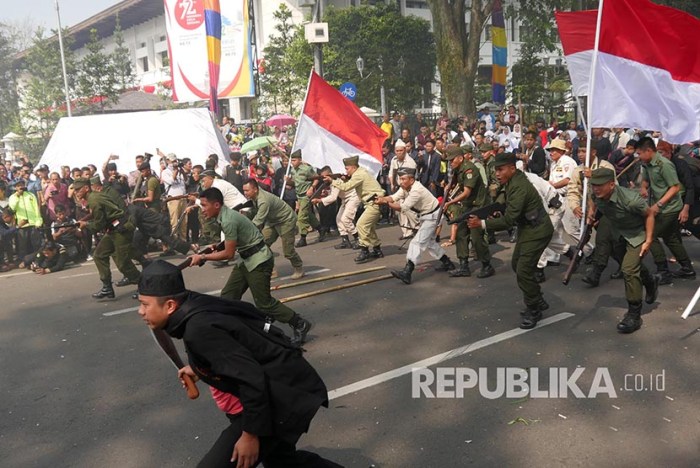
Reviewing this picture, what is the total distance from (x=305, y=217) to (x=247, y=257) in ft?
20.5

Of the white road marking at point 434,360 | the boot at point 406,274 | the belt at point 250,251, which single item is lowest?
the white road marking at point 434,360

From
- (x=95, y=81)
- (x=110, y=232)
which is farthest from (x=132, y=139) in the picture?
Result: (x=95, y=81)

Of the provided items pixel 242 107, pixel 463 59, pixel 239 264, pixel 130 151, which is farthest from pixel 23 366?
pixel 242 107

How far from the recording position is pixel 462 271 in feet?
30.0

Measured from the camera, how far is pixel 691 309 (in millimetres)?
6914

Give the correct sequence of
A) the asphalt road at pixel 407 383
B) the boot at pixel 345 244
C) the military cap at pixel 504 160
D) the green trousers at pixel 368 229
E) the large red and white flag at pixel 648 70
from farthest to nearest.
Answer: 1. the boot at pixel 345 244
2. the green trousers at pixel 368 229
3. the large red and white flag at pixel 648 70
4. the military cap at pixel 504 160
5. the asphalt road at pixel 407 383

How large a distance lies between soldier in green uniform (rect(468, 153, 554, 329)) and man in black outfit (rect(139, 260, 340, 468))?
412cm

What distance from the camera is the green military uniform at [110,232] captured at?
8828mm

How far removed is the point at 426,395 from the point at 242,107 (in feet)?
127

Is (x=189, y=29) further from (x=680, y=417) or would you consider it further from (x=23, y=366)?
(x=680, y=417)

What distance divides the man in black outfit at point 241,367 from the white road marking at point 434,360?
7.78ft

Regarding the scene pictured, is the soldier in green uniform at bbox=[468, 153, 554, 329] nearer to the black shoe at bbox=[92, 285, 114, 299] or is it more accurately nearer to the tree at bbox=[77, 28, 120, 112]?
the black shoe at bbox=[92, 285, 114, 299]

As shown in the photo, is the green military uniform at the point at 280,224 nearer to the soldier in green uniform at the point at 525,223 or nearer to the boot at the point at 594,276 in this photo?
the soldier in green uniform at the point at 525,223

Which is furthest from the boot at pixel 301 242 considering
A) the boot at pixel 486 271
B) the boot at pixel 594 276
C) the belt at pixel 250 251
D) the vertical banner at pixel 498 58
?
the vertical banner at pixel 498 58
